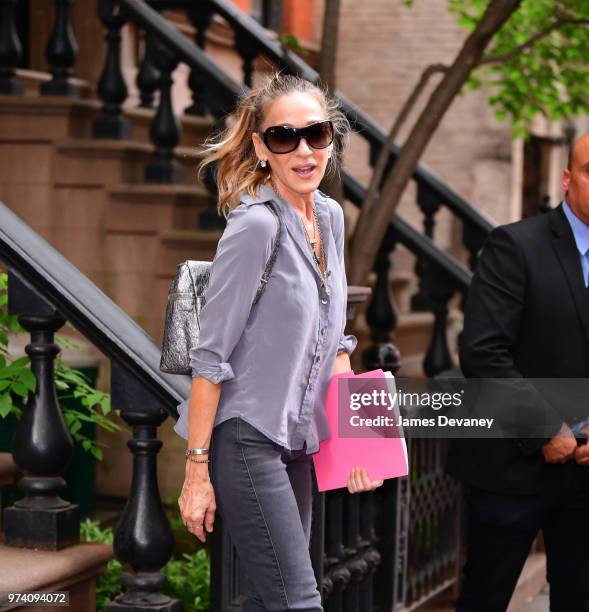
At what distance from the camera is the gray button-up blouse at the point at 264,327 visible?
9.57 feet

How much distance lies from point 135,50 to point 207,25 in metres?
1.15

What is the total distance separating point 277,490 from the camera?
297 centimetres

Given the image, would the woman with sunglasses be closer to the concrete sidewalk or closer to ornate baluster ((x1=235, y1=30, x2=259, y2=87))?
the concrete sidewalk

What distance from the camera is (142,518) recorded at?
3.71 metres

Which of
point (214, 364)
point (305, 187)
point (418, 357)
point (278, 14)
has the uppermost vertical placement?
point (278, 14)

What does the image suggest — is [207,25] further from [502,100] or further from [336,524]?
[336,524]

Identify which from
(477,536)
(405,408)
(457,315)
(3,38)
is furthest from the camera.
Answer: (457,315)

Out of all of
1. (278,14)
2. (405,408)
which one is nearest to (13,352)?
(405,408)

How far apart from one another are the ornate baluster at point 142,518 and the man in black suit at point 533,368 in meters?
1.03

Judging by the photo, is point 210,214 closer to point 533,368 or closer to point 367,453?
point 533,368

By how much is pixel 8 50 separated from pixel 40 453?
3.57m

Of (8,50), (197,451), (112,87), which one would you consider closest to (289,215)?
(197,451)

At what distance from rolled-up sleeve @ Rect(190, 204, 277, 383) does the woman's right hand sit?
0.23 meters

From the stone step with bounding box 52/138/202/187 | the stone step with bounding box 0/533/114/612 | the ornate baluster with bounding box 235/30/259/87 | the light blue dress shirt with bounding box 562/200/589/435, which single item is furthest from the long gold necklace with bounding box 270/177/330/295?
the ornate baluster with bounding box 235/30/259/87
